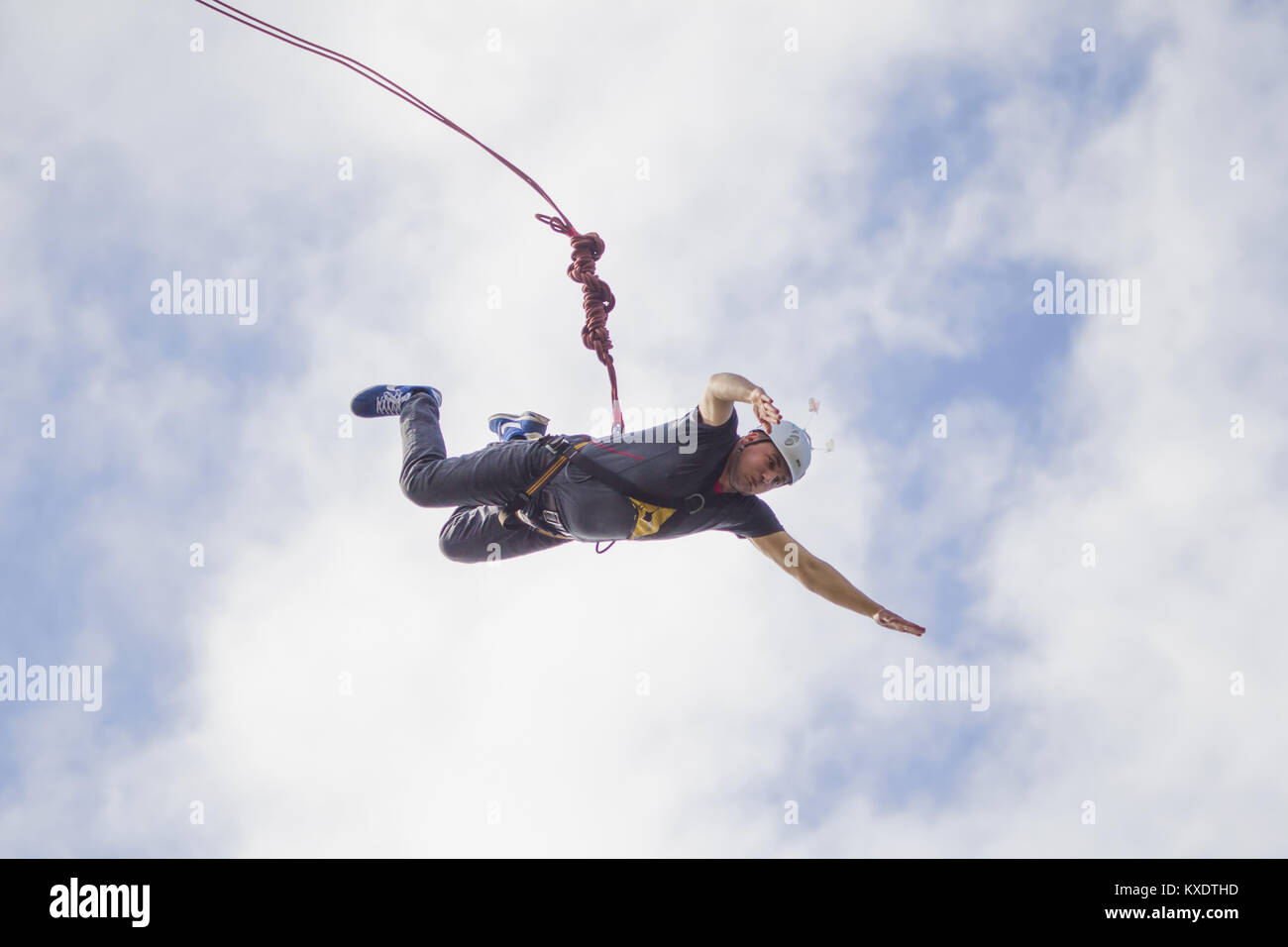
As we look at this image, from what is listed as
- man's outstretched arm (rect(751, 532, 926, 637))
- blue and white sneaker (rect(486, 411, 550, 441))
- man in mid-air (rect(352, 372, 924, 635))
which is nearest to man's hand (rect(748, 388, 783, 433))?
man in mid-air (rect(352, 372, 924, 635))

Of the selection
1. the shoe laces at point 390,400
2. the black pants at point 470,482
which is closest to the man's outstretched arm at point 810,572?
the black pants at point 470,482

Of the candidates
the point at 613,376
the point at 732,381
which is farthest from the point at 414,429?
the point at 732,381

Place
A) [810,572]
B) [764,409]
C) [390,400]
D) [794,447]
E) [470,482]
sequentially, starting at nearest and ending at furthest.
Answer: [764,409] → [794,447] → [470,482] → [810,572] → [390,400]

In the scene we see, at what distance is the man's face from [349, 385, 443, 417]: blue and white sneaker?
2.67m

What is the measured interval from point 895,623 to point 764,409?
90.9 inches

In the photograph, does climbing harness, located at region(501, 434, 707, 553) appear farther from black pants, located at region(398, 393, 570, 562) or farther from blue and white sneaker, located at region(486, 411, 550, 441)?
blue and white sneaker, located at region(486, 411, 550, 441)

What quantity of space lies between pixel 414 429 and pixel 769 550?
8.63 feet

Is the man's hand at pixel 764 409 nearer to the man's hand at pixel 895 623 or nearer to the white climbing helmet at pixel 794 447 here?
the white climbing helmet at pixel 794 447

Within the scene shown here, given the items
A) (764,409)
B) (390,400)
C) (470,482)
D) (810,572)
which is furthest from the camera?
(390,400)

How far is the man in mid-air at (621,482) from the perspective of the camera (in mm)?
7141

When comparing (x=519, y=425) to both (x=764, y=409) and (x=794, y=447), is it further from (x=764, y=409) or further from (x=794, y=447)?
(x=764, y=409)

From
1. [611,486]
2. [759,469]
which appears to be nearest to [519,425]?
[611,486]

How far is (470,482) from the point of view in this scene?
762 cm

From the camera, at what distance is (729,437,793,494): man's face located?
717 centimetres
